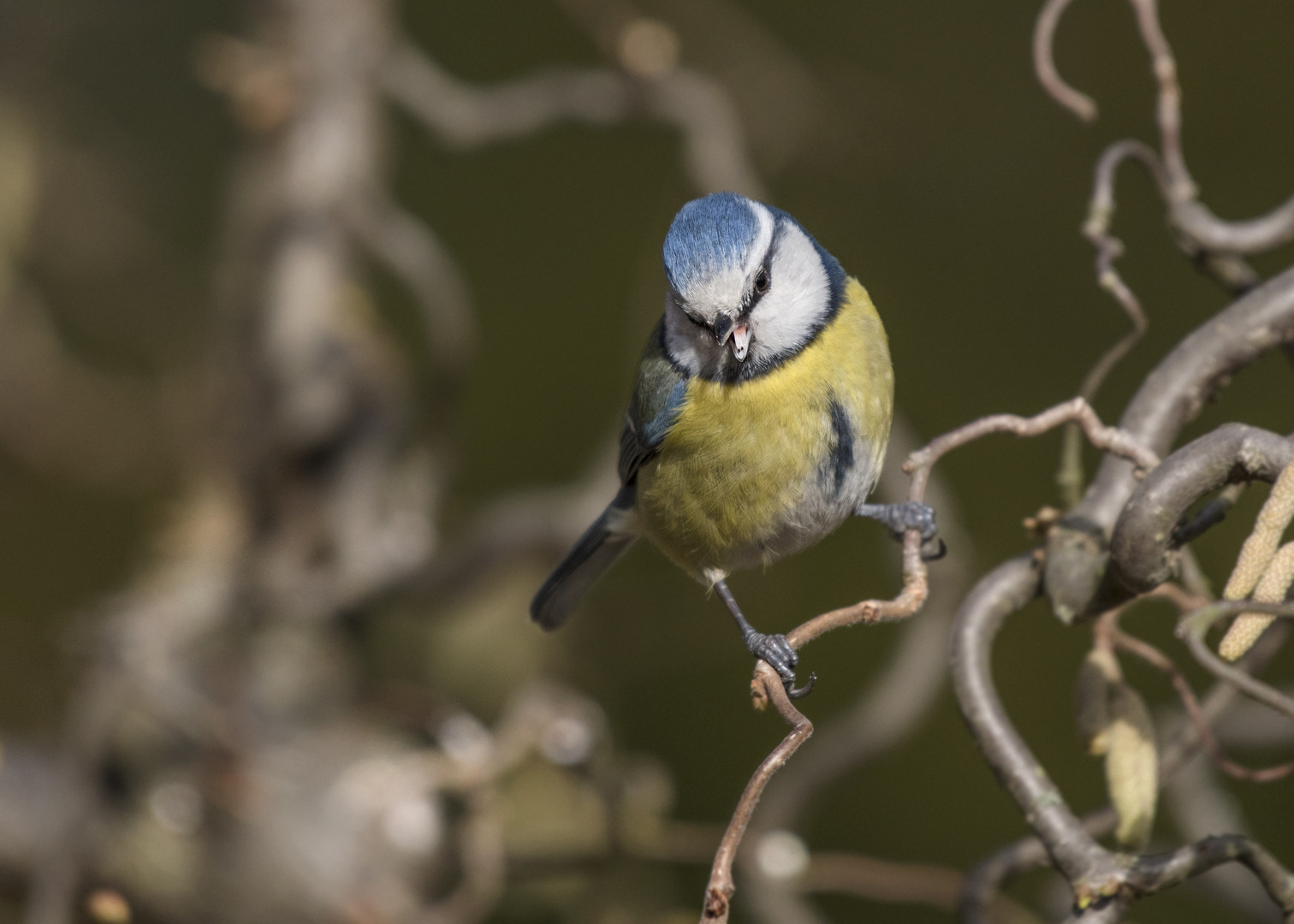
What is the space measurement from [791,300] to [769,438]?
0.13 m

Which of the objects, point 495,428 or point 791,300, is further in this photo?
point 495,428

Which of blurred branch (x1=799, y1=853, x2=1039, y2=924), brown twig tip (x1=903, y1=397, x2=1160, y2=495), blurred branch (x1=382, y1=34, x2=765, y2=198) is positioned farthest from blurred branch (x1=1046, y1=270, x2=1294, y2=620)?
blurred branch (x1=382, y1=34, x2=765, y2=198)

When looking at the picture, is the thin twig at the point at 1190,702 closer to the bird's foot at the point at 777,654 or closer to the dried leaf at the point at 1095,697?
the dried leaf at the point at 1095,697

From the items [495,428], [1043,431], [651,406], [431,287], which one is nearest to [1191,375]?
[1043,431]

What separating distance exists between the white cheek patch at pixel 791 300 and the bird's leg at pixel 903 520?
17cm

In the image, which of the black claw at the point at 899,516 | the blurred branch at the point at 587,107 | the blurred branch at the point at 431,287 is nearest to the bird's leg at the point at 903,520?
the black claw at the point at 899,516

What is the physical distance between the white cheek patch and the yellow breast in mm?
A: 17

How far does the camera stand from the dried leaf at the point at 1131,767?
689mm

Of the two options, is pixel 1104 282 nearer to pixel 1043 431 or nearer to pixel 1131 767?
pixel 1043 431

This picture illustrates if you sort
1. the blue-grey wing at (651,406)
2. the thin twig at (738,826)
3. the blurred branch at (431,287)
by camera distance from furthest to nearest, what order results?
the blurred branch at (431,287) < the blue-grey wing at (651,406) < the thin twig at (738,826)

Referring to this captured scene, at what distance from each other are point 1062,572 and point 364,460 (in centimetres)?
123

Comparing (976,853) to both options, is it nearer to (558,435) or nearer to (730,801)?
(730,801)

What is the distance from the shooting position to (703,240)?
98 cm

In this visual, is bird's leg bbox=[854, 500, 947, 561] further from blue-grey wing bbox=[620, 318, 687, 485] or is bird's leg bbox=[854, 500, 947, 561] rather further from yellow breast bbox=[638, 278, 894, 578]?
blue-grey wing bbox=[620, 318, 687, 485]
